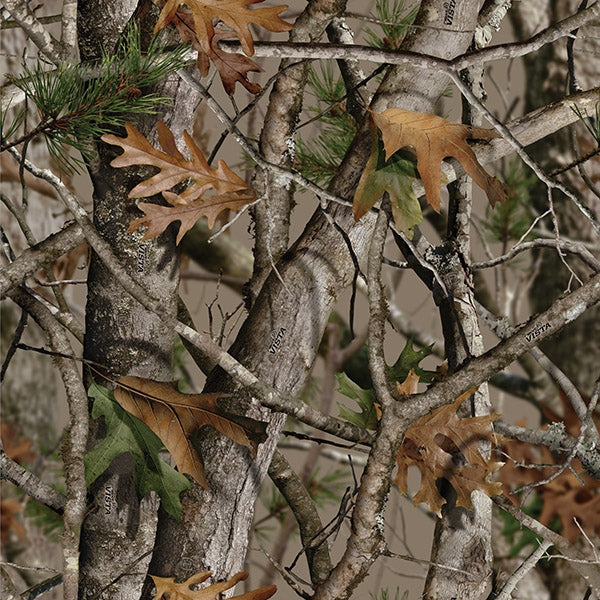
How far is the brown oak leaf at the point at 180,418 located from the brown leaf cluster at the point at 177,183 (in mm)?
110

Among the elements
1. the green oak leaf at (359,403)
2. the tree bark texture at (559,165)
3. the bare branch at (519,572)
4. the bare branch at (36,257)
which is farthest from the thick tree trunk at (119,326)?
the tree bark texture at (559,165)

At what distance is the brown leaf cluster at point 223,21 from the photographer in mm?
549

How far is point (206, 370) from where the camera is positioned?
2.61 feet

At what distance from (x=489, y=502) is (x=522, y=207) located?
0.87 meters

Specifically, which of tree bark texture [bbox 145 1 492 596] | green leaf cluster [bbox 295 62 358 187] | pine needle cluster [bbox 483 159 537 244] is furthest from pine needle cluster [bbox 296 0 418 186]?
pine needle cluster [bbox 483 159 537 244]

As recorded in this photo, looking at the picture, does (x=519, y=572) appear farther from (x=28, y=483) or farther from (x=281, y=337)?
(x=28, y=483)

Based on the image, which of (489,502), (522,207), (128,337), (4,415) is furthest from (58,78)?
(4,415)

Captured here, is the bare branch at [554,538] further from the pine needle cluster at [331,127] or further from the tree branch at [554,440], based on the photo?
the pine needle cluster at [331,127]

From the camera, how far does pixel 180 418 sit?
1.99 feet

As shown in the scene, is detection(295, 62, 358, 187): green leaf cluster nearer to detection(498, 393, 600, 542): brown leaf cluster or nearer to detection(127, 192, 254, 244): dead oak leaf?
detection(127, 192, 254, 244): dead oak leaf

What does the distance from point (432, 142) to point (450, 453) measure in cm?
24

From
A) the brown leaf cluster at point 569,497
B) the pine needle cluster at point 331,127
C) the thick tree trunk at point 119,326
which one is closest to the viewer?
the thick tree trunk at point 119,326

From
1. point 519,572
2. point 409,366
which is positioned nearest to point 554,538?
point 519,572

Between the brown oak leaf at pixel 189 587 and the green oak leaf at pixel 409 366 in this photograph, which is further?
the green oak leaf at pixel 409 366
